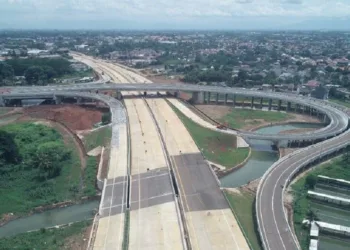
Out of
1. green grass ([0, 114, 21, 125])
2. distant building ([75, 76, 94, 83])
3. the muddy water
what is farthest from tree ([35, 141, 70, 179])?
distant building ([75, 76, 94, 83])

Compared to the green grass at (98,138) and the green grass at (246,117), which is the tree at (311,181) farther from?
the green grass at (98,138)

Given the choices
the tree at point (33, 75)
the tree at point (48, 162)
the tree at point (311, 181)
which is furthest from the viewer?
the tree at point (33, 75)

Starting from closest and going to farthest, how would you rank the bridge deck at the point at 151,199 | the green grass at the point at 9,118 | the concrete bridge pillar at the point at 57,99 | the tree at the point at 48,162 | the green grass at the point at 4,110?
the bridge deck at the point at 151,199
the tree at the point at 48,162
the green grass at the point at 9,118
the green grass at the point at 4,110
the concrete bridge pillar at the point at 57,99

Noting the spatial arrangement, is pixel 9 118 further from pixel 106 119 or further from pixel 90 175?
pixel 90 175

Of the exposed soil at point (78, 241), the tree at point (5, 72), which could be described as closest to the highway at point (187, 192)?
the exposed soil at point (78, 241)

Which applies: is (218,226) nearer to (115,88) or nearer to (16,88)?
(115,88)

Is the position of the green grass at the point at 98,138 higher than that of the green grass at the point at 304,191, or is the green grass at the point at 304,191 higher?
the green grass at the point at 98,138

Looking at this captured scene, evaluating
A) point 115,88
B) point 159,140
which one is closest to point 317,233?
point 159,140
